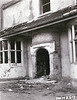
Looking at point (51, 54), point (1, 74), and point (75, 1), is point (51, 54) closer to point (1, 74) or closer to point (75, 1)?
point (75, 1)

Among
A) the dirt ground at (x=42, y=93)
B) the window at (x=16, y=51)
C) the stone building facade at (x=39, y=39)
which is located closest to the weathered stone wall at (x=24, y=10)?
the stone building facade at (x=39, y=39)

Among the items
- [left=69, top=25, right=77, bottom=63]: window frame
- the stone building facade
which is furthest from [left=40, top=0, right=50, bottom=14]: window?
[left=69, top=25, right=77, bottom=63]: window frame

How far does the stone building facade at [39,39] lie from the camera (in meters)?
8.79

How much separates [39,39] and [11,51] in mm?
2853

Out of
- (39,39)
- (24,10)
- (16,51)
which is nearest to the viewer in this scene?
(39,39)

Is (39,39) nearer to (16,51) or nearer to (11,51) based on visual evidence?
(16,51)

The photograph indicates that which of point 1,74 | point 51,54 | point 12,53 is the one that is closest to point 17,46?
point 12,53

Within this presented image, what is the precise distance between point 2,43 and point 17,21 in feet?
8.02

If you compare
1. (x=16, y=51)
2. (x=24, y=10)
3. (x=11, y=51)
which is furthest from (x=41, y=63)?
(x=24, y=10)

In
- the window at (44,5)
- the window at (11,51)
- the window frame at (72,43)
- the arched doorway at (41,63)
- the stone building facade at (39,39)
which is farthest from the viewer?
the window at (11,51)

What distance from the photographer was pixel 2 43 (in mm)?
12453

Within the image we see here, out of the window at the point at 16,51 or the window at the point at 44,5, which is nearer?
the window at the point at 44,5

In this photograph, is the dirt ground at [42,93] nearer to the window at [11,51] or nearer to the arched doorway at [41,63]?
the arched doorway at [41,63]

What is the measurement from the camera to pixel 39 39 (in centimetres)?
1033
